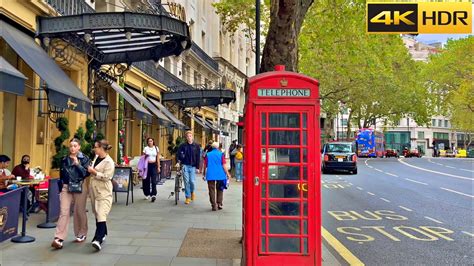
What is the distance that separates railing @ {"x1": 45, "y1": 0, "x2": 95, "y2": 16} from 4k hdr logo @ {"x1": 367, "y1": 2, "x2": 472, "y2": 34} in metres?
7.95

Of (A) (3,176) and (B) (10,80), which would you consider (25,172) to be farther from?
(B) (10,80)

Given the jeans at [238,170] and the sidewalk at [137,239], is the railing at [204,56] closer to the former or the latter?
the jeans at [238,170]

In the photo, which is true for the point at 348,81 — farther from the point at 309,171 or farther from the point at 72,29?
the point at 309,171

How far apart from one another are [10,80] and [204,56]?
2611 cm

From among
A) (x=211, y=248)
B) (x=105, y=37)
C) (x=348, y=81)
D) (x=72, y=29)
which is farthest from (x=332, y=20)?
(x=348, y=81)

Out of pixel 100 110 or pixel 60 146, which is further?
pixel 100 110

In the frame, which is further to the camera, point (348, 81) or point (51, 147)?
point (348, 81)

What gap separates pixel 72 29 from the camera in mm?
10180

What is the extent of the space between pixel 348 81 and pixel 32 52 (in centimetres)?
3468

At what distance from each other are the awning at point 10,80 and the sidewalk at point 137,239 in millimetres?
2322

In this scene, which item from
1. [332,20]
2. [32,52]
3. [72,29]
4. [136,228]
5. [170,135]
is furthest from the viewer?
[170,135]

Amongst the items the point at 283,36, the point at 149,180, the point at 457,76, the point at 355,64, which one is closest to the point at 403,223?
the point at 283,36

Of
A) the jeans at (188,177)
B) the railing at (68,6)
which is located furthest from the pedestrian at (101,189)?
the railing at (68,6)

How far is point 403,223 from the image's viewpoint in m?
9.68
